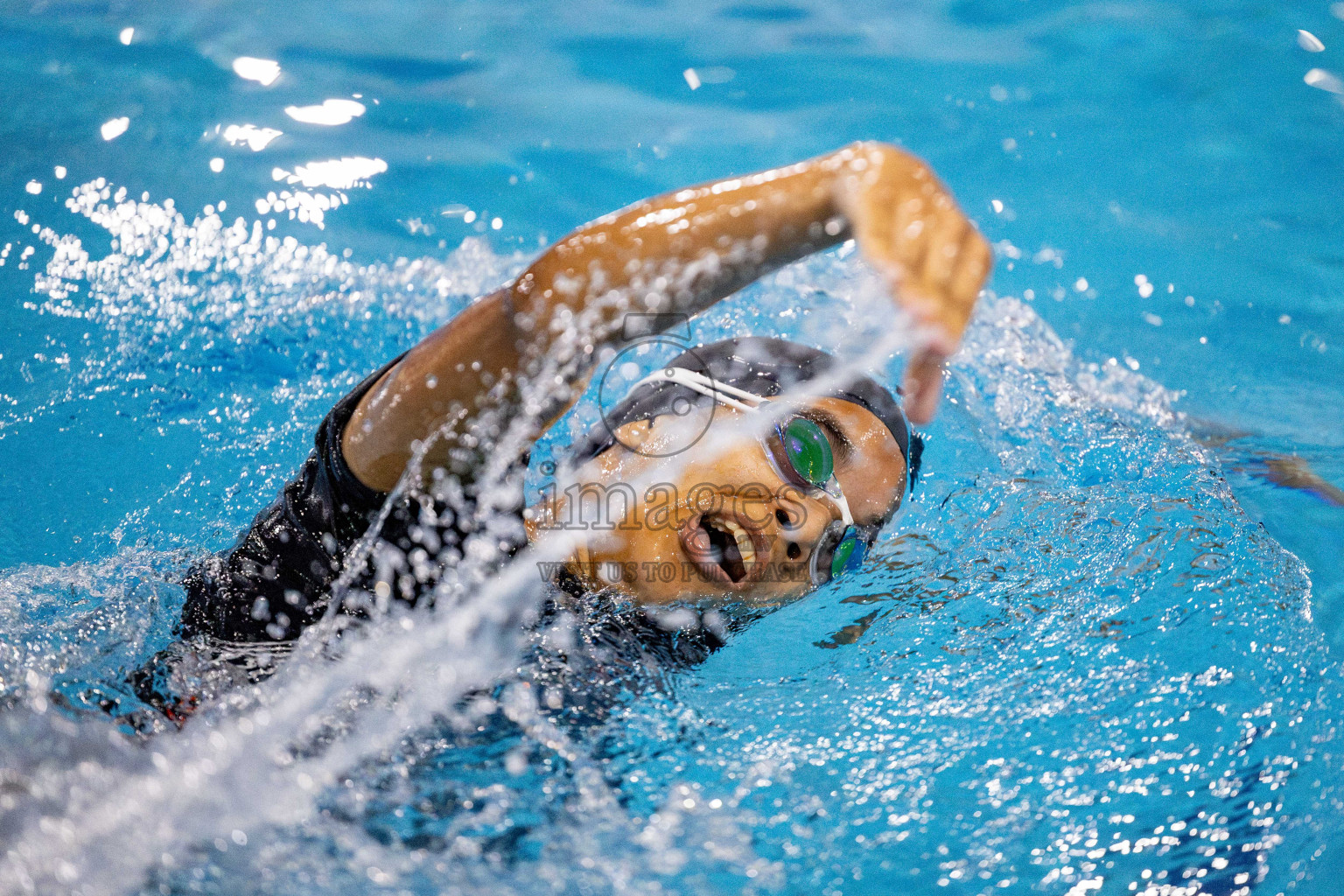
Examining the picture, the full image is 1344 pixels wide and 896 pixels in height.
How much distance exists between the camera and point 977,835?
2.11 m

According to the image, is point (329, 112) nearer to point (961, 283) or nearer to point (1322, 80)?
point (961, 283)

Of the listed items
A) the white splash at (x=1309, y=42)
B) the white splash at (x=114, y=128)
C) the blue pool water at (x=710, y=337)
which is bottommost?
the blue pool water at (x=710, y=337)

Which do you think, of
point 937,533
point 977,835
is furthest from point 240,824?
point 937,533

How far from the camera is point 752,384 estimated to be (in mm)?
2307

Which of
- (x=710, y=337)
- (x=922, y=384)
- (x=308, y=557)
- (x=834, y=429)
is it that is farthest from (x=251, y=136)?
(x=922, y=384)

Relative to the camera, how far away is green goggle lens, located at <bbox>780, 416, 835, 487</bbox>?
6.95 feet

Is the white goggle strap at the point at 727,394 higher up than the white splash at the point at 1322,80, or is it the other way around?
the white splash at the point at 1322,80

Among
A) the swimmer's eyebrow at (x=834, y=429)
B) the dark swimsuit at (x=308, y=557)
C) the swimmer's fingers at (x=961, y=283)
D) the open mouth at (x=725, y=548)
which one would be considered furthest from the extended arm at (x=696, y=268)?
the swimmer's eyebrow at (x=834, y=429)

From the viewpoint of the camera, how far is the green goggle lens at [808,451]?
2.12 meters

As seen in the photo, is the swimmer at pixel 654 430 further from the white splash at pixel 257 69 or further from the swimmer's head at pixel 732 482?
the white splash at pixel 257 69

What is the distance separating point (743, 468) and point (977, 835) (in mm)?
953

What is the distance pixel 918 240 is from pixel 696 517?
98 cm

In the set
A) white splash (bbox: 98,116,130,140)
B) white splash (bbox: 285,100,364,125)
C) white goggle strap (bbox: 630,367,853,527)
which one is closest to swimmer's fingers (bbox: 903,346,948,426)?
white goggle strap (bbox: 630,367,853,527)

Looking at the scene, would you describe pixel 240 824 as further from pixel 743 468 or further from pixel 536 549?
pixel 743 468
